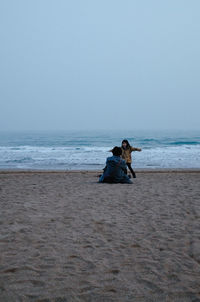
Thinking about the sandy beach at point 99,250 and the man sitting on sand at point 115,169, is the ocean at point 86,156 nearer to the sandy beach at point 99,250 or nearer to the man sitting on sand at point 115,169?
the man sitting on sand at point 115,169

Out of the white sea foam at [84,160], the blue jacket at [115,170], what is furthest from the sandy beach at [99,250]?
the white sea foam at [84,160]

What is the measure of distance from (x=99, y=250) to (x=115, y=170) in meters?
5.39

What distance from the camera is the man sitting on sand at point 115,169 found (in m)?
8.52

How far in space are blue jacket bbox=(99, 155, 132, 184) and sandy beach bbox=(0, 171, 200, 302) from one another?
7.41 ft

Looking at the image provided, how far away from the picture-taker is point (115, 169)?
28.6ft

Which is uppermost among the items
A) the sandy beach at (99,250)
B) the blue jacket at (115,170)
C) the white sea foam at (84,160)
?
the blue jacket at (115,170)

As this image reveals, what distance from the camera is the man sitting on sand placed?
27.9ft

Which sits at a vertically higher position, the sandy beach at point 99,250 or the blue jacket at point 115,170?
the blue jacket at point 115,170

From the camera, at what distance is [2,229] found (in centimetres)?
418

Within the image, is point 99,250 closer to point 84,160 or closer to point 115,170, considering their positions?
point 115,170

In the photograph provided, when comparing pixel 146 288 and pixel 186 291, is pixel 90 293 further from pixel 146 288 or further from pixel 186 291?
pixel 186 291

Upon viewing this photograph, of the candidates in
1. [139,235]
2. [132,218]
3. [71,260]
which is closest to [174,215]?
[132,218]

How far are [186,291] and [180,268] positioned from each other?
46cm

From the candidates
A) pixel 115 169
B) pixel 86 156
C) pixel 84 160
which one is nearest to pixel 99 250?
pixel 115 169
